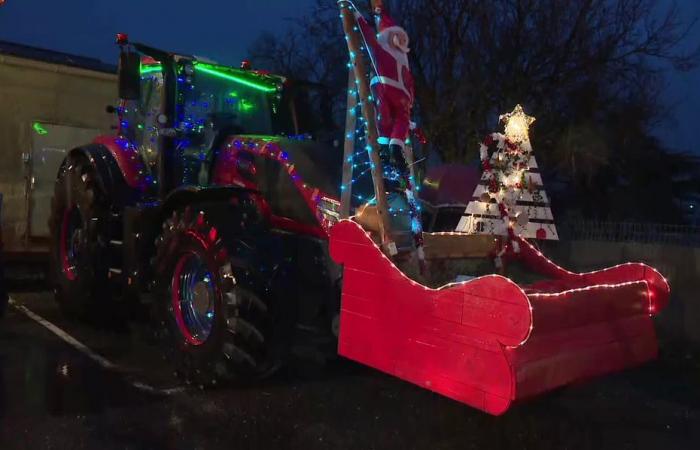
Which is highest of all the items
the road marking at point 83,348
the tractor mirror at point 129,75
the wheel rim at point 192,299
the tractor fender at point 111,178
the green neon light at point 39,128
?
the tractor mirror at point 129,75

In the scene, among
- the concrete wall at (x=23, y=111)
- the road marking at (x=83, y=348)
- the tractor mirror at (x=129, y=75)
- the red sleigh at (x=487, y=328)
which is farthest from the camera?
the concrete wall at (x=23, y=111)

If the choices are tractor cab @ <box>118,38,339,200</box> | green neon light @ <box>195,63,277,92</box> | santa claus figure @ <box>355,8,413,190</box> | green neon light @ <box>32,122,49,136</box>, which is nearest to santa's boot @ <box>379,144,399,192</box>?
santa claus figure @ <box>355,8,413,190</box>

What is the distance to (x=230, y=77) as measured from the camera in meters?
6.48

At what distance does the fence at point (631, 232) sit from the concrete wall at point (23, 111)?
6.72 m

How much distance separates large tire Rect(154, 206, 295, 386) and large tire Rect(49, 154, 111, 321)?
4.66ft

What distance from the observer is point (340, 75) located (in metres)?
14.7

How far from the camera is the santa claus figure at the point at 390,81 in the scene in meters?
4.66

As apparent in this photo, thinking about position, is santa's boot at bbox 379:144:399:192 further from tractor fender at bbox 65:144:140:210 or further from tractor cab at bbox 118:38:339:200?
tractor fender at bbox 65:144:140:210

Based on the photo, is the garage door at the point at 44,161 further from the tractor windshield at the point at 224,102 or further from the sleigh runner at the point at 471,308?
the sleigh runner at the point at 471,308

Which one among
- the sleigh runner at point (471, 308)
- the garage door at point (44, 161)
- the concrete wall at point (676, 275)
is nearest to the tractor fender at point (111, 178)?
the garage door at point (44, 161)

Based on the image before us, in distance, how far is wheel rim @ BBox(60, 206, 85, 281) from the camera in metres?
7.23

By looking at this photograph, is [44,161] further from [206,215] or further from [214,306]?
[214,306]

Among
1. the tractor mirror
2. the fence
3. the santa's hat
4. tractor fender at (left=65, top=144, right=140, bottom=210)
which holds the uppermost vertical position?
the santa's hat

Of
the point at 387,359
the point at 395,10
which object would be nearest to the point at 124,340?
the point at 387,359
